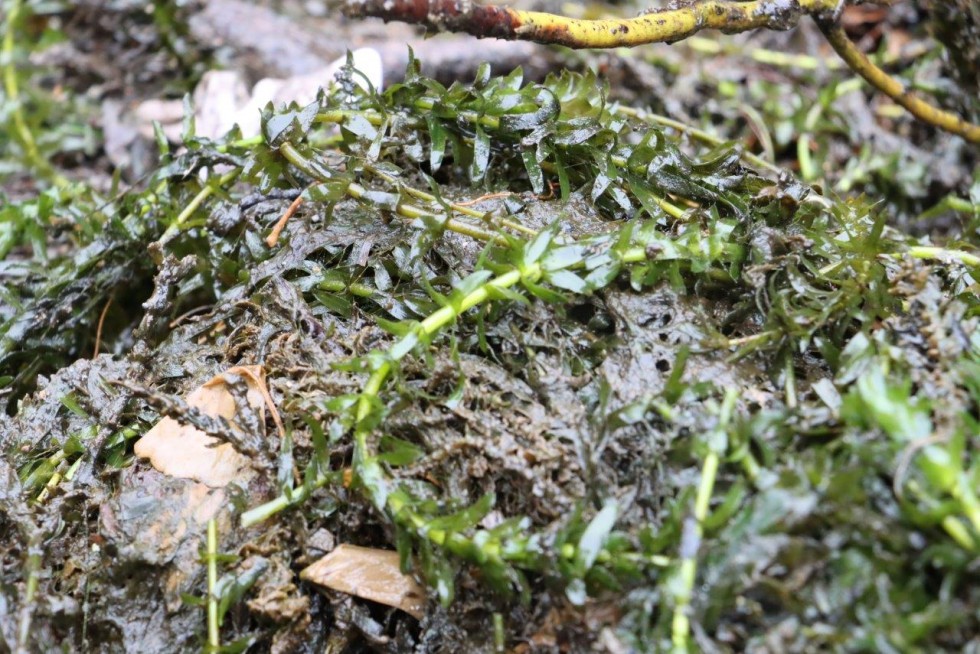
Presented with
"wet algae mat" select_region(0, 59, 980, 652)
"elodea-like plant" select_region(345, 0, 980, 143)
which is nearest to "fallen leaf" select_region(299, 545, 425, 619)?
"wet algae mat" select_region(0, 59, 980, 652)

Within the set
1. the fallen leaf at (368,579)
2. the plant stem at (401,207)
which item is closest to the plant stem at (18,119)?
the plant stem at (401,207)

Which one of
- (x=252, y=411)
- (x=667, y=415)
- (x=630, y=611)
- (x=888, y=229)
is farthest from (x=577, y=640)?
(x=888, y=229)

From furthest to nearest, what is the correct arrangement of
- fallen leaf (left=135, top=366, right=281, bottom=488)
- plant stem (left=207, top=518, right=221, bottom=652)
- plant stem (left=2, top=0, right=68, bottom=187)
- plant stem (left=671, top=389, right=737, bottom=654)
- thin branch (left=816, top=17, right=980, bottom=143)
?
plant stem (left=2, top=0, right=68, bottom=187) < thin branch (left=816, top=17, right=980, bottom=143) < fallen leaf (left=135, top=366, right=281, bottom=488) < plant stem (left=207, top=518, right=221, bottom=652) < plant stem (left=671, top=389, right=737, bottom=654)

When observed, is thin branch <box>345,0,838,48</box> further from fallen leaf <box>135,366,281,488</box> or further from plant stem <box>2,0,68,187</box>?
plant stem <box>2,0,68,187</box>

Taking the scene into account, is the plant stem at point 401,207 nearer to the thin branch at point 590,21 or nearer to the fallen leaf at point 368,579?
the thin branch at point 590,21

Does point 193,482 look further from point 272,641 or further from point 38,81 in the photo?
point 38,81

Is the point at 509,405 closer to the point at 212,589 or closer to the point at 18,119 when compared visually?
the point at 212,589
